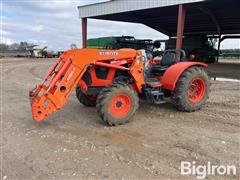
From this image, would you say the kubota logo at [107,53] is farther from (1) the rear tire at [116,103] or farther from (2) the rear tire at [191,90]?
(2) the rear tire at [191,90]

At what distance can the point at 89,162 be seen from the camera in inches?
134

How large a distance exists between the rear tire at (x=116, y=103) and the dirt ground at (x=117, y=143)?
0.20 metres

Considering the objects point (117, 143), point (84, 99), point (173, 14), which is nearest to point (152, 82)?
point (84, 99)

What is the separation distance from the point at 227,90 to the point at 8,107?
7142 millimetres

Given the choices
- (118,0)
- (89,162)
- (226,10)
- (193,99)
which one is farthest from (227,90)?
(226,10)

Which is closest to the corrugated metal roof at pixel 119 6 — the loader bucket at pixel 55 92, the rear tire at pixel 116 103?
the rear tire at pixel 116 103

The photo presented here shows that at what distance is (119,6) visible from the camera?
1628 cm

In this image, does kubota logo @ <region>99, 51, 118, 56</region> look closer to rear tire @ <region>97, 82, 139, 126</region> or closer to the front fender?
rear tire @ <region>97, 82, 139, 126</region>

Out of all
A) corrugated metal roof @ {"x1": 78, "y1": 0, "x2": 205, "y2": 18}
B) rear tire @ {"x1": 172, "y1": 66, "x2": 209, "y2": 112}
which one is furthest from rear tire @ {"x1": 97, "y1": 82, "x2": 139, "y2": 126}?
corrugated metal roof @ {"x1": 78, "y1": 0, "x2": 205, "y2": 18}

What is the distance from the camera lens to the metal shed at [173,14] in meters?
14.4

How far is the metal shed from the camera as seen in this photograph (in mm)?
14414

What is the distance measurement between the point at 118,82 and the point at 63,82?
1.14m

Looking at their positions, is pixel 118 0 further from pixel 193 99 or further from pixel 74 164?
pixel 74 164

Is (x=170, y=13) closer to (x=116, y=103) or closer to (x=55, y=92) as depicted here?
(x=116, y=103)
